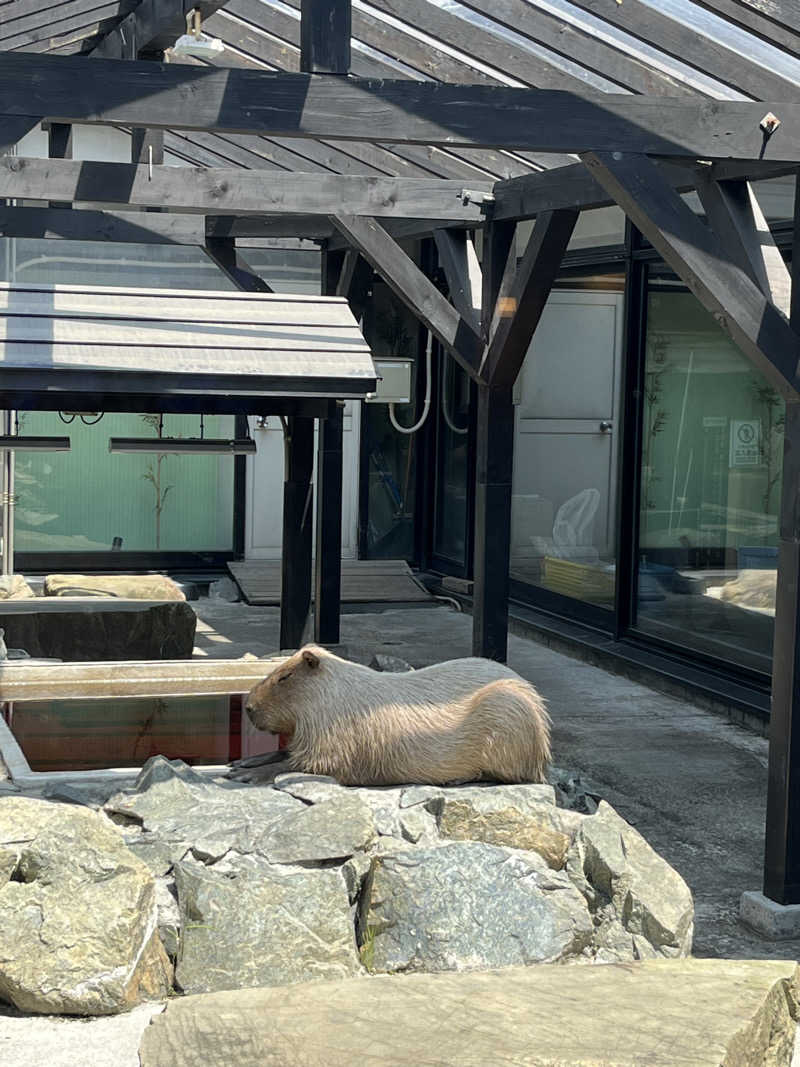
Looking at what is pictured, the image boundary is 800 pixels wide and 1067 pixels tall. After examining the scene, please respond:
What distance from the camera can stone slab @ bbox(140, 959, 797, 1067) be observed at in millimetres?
3342

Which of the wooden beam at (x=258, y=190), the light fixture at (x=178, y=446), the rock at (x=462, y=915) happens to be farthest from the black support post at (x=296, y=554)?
the rock at (x=462, y=915)

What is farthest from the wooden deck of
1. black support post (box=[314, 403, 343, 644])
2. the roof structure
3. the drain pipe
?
the roof structure

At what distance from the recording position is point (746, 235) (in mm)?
5086

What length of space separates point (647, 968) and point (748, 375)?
16.8 feet

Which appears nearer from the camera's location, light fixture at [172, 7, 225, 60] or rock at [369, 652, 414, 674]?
light fixture at [172, 7, 225, 60]

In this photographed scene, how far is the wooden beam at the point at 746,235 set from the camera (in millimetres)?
5012

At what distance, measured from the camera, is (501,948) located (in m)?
4.45

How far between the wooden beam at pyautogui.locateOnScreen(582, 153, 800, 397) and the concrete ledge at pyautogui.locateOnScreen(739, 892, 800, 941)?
174 centimetres

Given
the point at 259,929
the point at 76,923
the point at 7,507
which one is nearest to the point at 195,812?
the point at 259,929

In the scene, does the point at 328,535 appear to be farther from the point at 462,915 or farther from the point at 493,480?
the point at 462,915

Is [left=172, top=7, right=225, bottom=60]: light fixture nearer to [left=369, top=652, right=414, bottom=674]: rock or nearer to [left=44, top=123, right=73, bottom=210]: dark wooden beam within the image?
[left=369, top=652, right=414, bottom=674]: rock

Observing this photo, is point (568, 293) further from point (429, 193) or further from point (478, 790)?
point (478, 790)

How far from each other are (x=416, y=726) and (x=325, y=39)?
2.36 meters

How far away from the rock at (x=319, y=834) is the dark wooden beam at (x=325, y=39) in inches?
92.8
